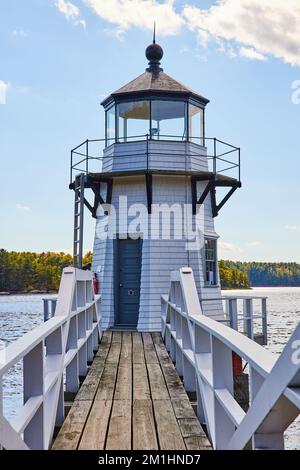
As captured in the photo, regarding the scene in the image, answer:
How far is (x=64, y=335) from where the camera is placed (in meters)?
4.63

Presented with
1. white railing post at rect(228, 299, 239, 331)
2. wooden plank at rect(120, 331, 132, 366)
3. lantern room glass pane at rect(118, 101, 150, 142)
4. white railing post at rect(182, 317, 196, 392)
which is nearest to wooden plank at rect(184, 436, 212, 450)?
white railing post at rect(182, 317, 196, 392)

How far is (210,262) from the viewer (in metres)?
14.3

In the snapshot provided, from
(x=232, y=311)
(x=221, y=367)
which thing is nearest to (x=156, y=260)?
(x=232, y=311)

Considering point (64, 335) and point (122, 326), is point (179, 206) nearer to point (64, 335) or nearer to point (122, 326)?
point (122, 326)

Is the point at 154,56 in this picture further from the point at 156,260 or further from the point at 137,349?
the point at 137,349

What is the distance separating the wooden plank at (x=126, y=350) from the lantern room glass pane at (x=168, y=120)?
201 inches

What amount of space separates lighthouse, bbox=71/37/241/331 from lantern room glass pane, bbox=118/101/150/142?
24mm

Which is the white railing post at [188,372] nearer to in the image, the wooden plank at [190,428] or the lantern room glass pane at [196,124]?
the wooden plank at [190,428]

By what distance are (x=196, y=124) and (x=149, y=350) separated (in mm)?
7156

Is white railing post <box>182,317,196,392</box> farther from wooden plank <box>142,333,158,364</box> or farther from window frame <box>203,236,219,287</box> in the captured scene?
window frame <box>203,236,219,287</box>

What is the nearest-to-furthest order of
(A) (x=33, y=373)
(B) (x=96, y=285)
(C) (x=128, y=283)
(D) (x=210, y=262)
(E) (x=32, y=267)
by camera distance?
(A) (x=33, y=373) → (B) (x=96, y=285) → (C) (x=128, y=283) → (D) (x=210, y=262) → (E) (x=32, y=267)

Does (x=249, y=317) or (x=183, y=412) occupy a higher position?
(x=249, y=317)

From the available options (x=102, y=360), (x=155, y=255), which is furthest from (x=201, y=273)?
(x=102, y=360)

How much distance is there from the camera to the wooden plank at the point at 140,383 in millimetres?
5715
